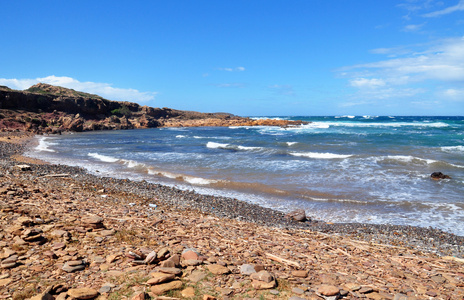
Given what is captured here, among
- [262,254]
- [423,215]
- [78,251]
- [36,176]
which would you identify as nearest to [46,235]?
[78,251]

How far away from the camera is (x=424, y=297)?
379cm

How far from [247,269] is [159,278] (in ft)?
4.10

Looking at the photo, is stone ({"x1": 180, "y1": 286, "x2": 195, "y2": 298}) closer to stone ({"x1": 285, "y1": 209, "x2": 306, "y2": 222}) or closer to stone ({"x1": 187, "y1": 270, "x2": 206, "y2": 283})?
stone ({"x1": 187, "y1": 270, "x2": 206, "y2": 283})

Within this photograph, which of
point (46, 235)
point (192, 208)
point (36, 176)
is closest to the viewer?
point (46, 235)

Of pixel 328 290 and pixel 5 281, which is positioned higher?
pixel 5 281

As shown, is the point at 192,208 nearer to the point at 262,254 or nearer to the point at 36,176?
the point at 262,254

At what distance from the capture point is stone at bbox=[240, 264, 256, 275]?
3.99m

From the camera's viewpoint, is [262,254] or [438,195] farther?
[438,195]

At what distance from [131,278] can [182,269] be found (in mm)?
679

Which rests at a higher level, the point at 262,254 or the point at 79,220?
the point at 79,220

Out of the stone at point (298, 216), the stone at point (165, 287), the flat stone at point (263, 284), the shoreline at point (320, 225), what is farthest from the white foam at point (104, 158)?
the flat stone at point (263, 284)

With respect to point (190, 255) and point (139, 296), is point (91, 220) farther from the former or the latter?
point (139, 296)

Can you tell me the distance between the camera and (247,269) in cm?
407

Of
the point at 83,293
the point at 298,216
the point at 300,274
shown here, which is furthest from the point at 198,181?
the point at 83,293
